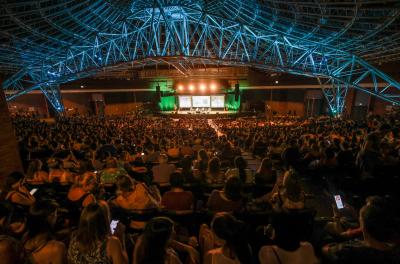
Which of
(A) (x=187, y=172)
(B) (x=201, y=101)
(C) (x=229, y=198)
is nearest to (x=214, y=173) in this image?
(A) (x=187, y=172)

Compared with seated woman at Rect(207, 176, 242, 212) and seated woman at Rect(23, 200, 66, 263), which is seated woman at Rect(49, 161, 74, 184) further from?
seated woman at Rect(207, 176, 242, 212)

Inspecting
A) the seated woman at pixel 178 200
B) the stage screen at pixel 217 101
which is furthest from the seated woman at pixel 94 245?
the stage screen at pixel 217 101

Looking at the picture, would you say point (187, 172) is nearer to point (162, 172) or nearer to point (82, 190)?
point (162, 172)

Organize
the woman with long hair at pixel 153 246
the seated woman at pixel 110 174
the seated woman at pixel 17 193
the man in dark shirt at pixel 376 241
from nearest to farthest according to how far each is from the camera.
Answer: the man in dark shirt at pixel 376 241 < the woman with long hair at pixel 153 246 < the seated woman at pixel 17 193 < the seated woman at pixel 110 174

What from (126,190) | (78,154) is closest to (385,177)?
(126,190)

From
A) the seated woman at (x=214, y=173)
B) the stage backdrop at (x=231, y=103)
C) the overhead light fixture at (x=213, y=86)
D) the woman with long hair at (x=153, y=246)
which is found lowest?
the stage backdrop at (x=231, y=103)

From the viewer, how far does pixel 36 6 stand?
14688 millimetres

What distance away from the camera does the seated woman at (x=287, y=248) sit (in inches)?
95.2

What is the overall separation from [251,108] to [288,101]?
18.7 ft

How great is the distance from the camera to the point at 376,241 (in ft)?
6.85

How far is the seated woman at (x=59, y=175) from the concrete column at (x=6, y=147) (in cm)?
227

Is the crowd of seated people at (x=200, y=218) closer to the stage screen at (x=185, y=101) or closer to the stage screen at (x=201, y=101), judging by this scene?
the stage screen at (x=201, y=101)

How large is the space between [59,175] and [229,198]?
15.3 feet

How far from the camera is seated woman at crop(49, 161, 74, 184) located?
5.90 meters
